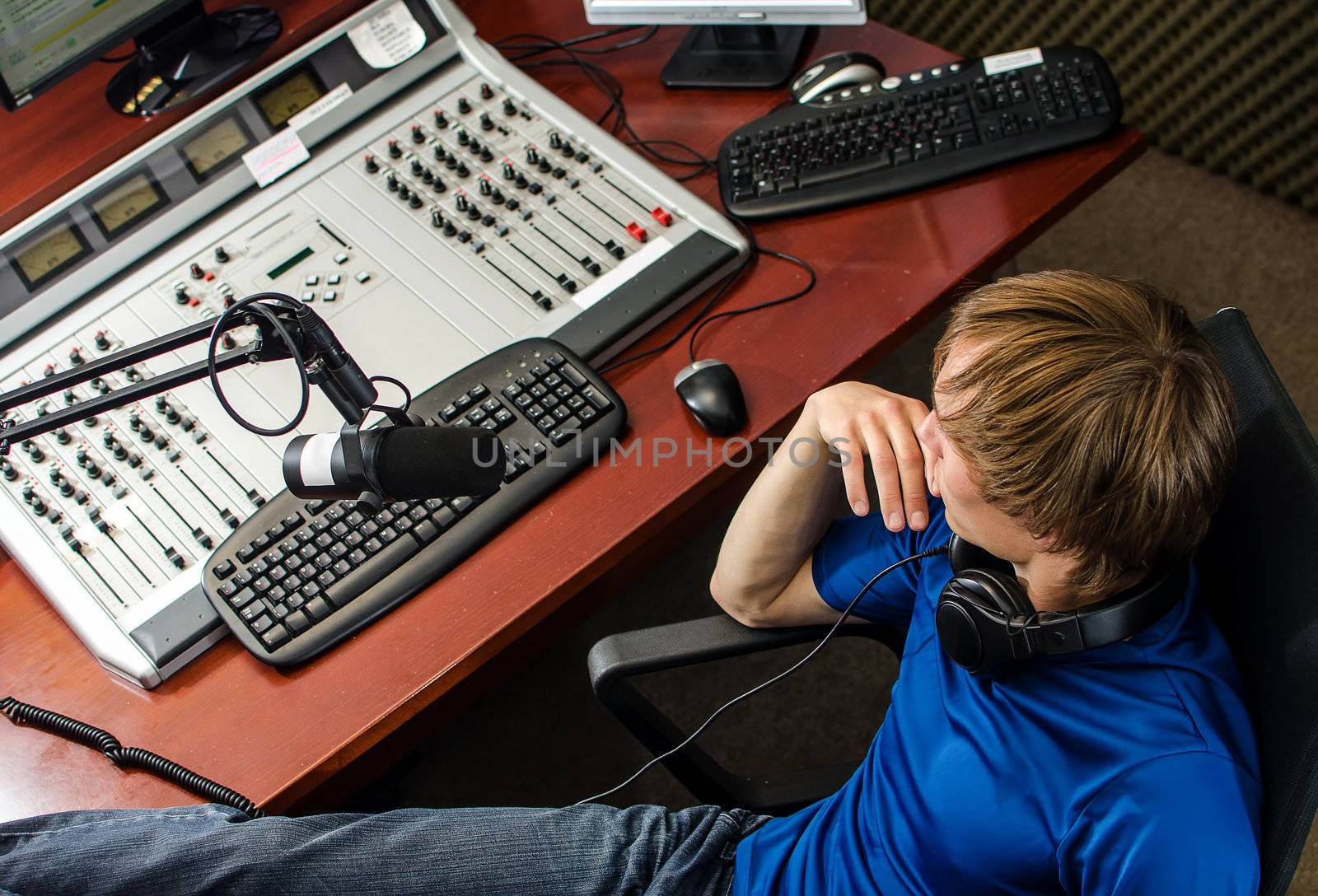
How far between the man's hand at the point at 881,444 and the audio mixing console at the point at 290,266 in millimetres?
305

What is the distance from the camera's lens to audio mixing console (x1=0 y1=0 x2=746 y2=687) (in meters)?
1.25

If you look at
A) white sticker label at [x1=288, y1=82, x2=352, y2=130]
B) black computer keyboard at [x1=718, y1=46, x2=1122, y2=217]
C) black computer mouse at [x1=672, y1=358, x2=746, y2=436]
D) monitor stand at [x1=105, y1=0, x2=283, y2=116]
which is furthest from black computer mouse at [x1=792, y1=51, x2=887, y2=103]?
monitor stand at [x1=105, y1=0, x2=283, y2=116]

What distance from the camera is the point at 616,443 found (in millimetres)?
1269

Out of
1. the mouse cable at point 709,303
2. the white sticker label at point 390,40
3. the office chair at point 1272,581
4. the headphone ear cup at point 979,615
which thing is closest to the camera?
the office chair at point 1272,581

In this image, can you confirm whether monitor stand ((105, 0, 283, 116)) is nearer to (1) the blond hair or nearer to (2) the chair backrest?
(1) the blond hair

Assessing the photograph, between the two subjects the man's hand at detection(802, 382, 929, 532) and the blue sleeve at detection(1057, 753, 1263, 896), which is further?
the man's hand at detection(802, 382, 929, 532)

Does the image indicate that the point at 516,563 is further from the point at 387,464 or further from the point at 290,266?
the point at 290,266

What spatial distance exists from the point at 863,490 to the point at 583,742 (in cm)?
104

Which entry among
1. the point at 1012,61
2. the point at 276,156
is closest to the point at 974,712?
the point at 1012,61

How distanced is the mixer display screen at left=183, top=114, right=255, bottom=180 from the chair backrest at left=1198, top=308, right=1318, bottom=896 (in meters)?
1.22

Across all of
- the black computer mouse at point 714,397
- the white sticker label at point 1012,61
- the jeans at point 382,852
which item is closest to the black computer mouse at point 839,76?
the white sticker label at point 1012,61

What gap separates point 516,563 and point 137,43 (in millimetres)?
920

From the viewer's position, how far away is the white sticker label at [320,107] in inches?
61.4

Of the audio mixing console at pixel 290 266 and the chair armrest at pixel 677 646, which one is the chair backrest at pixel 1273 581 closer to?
the chair armrest at pixel 677 646
